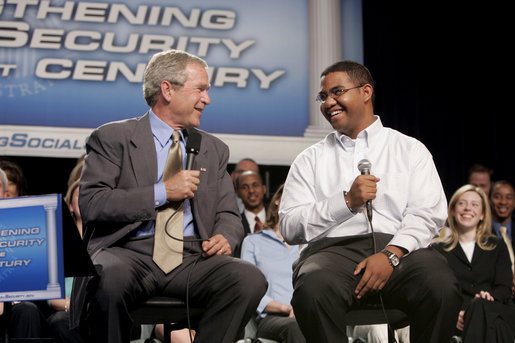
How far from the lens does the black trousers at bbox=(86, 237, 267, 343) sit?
247cm

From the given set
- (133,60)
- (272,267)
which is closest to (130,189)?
(272,267)

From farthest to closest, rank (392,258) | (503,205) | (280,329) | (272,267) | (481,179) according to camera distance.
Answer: (481,179)
(503,205)
(272,267)
(280,329)
(392,258)

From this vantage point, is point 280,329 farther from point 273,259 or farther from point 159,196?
point 159,196

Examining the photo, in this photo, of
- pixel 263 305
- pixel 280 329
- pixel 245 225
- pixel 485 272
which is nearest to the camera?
pixel 280 329

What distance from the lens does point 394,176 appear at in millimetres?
2840

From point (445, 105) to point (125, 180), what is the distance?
476 centimetres

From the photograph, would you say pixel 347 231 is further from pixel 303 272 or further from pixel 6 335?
pixel 6 335

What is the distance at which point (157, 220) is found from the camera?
271 cm

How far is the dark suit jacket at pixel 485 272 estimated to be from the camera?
4453 mm

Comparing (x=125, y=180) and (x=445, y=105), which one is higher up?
(x=445, y=105)

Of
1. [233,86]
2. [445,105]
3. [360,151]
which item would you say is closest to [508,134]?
[445,105]

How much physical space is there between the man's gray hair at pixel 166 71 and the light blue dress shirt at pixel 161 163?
10 cm

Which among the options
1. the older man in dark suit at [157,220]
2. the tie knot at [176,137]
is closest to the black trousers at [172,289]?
the older man in dark suit at [157,220]

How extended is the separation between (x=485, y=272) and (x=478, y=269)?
47 mm
